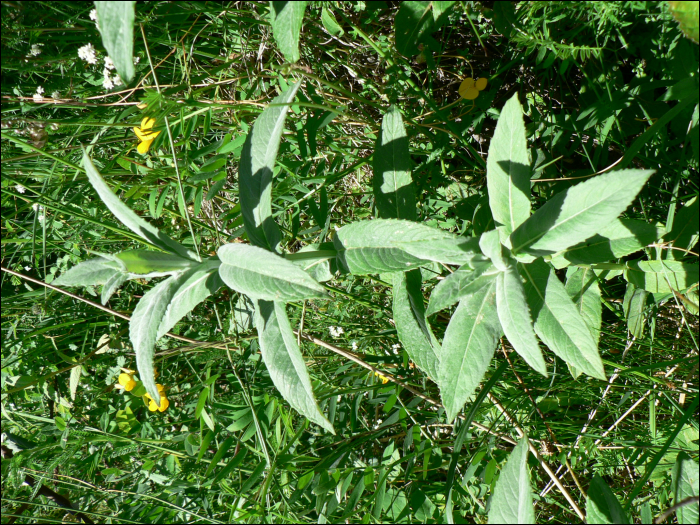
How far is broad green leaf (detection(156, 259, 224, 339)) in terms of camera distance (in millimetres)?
1645

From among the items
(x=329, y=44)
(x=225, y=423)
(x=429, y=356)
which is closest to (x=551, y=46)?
(x=329, y=44)

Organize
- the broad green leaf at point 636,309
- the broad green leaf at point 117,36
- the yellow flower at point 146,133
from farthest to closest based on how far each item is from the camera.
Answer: the yellow flower at point 146,133 < the broad green leaf at point 636,309 < the broad green leaf at point 117,36

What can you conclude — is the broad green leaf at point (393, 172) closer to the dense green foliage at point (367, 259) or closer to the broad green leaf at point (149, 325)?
the dense green foliage at point (367, 259)

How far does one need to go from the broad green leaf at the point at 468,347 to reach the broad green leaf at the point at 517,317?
6cm

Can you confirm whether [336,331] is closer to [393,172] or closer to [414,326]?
[414,326]

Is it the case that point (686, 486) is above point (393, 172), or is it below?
below

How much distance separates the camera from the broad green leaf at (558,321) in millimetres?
1510

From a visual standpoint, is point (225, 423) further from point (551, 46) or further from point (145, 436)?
point (551, 46)

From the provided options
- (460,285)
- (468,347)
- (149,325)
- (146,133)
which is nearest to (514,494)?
(468,347)

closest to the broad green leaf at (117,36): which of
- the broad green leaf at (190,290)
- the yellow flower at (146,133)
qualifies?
the broad green leaf at (190,290)

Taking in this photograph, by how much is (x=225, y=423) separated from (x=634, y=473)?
1985 mm

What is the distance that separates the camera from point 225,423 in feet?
8.73

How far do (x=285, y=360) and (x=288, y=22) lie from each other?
101 centimetres

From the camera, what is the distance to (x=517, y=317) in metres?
1.49
